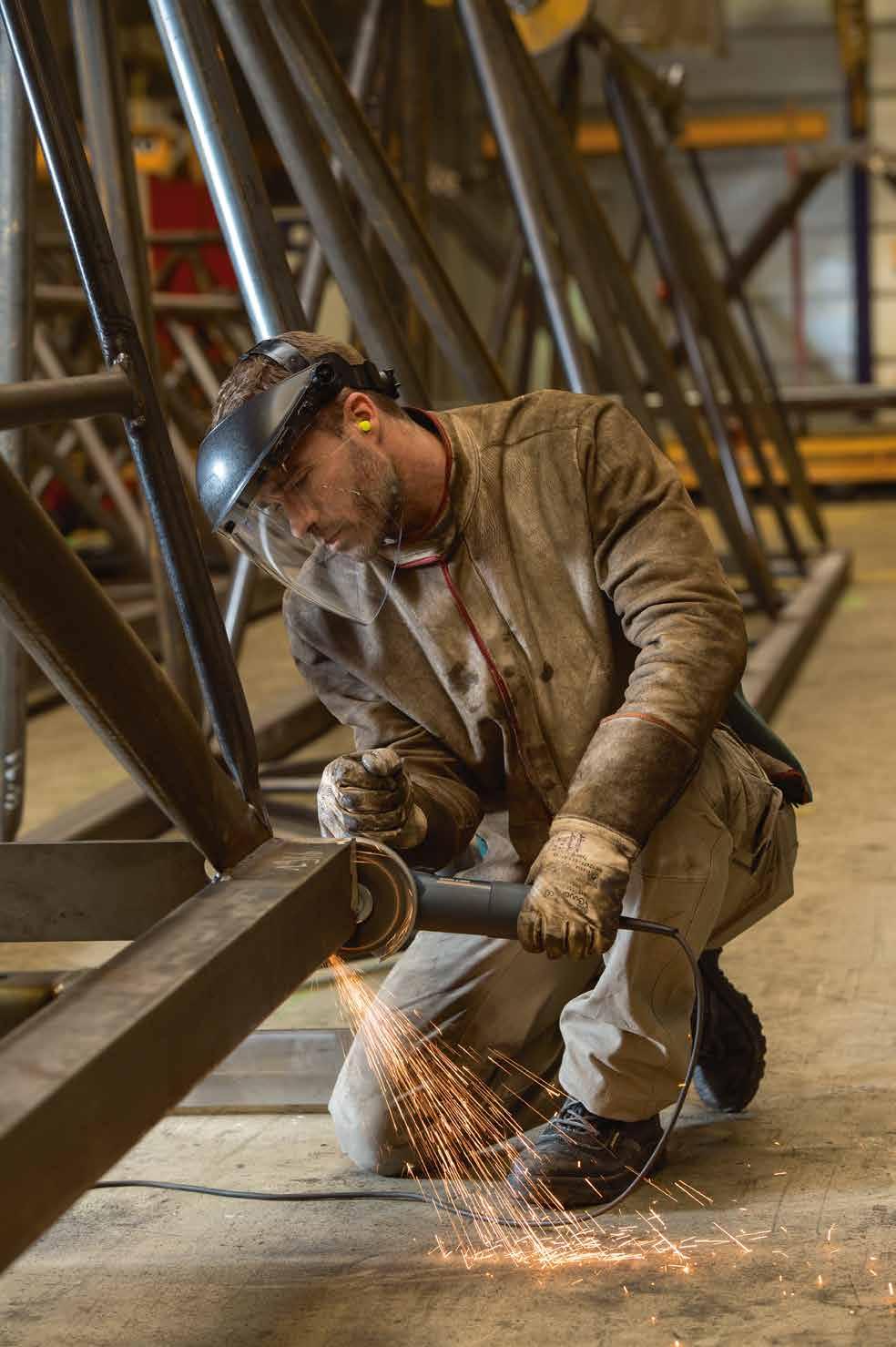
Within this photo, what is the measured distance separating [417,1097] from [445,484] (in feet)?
2.82

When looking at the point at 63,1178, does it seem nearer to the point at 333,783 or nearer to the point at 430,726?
the point at 333,783

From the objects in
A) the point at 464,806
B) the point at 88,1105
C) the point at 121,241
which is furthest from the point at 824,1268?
the point at 121,241

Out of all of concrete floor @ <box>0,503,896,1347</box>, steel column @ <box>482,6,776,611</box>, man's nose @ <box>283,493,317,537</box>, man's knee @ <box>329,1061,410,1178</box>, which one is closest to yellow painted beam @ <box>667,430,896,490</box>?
steel column @ <box>482,6,776,611</box>

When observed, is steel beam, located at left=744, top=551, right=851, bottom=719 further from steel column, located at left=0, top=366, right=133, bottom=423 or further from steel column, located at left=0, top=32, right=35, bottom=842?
steel column, located at left=0, top=366, right=133, bottom=423

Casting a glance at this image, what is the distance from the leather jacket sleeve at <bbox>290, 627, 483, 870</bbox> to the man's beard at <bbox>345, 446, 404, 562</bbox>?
12.7 inches

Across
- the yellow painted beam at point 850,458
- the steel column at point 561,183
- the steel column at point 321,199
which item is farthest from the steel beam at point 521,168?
the yellow painted beam at point 850,458

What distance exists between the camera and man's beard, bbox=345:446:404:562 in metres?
2.10

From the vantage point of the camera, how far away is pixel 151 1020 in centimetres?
151

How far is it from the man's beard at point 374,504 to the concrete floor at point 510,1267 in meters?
0.86

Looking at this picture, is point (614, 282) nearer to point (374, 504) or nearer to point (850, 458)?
point (374, 504)

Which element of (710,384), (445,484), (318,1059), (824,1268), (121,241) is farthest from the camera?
(710,384)

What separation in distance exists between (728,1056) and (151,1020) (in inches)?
44.3

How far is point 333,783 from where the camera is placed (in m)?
2.10

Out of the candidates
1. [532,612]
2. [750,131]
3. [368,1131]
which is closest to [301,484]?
[532,612]
